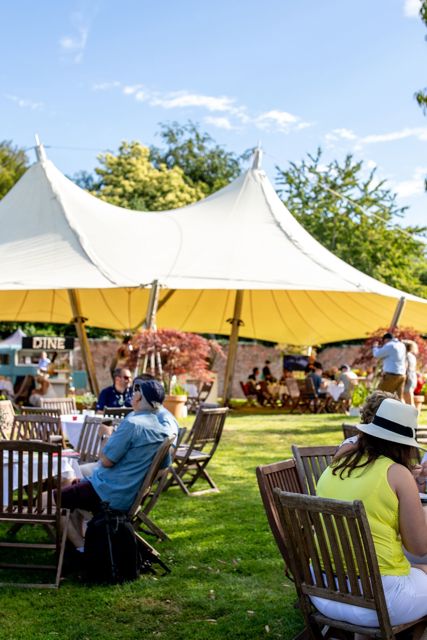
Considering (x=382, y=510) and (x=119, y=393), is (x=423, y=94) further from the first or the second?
(x=382, y=510)

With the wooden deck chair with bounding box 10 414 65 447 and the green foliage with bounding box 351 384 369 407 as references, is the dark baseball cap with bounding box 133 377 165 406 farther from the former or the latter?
the green foliage with bounding box 351 384 369 407

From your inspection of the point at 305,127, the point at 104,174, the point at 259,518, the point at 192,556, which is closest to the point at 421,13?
the point at 259,518

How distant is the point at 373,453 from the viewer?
3305mm

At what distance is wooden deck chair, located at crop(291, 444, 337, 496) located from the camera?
14.5 ft

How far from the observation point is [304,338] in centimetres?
2419

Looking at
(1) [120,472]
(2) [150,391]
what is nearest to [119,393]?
(2) [150,391]

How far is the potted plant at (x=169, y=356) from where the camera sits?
15.2 meters

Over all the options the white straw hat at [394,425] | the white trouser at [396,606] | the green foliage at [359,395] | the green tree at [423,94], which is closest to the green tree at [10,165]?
the green foliage at [359,395]

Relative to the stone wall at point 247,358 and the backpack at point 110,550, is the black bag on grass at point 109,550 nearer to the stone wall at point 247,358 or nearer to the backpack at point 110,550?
the backpack at point 110,550

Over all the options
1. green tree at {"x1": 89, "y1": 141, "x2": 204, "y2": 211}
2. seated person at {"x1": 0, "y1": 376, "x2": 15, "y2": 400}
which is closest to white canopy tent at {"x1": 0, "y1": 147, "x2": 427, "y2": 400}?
seated person at {"x1": 0, "y1": 376, "x2": 15, "y2": 400}

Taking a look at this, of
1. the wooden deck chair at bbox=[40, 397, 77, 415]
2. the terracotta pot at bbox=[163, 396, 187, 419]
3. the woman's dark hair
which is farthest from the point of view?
the terracotta pot at bbox=[163, 396, 187, 419]

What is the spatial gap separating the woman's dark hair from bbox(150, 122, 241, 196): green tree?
38.3 meters

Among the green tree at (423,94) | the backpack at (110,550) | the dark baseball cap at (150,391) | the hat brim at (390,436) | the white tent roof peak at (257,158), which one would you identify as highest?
the white tent roof peak at (257,158)

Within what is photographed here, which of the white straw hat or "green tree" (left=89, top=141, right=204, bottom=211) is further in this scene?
"green tree" (left=89, top=141, right=204, bottom=211)
